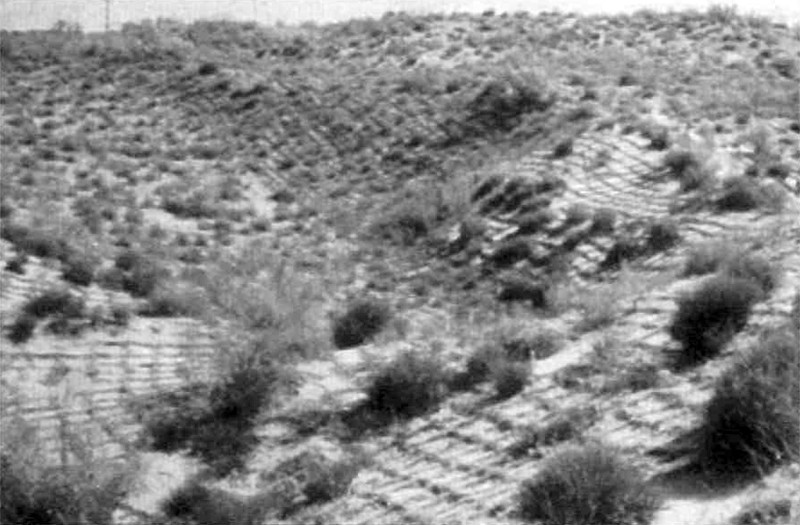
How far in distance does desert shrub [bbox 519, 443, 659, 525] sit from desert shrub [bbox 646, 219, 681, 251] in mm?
10216

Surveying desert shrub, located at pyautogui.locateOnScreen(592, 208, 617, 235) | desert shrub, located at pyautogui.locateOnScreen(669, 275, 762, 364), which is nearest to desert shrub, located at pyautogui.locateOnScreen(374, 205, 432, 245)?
desert shrub, located at pyautogui.locateOnScreen(592, 208, 617, 235)

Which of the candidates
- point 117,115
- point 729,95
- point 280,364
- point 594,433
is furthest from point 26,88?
point 594,433

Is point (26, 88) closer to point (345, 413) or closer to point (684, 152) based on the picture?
point (684, 152)

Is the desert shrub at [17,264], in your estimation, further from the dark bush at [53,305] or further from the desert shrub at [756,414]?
the desert shrub at [756,414]

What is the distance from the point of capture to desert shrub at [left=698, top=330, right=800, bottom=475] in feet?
34.4

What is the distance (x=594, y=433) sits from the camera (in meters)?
12.2

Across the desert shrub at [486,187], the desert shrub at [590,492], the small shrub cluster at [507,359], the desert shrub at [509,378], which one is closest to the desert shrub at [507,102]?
the desert shrub at [486,187]

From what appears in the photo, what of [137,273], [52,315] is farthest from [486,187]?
[52,315]

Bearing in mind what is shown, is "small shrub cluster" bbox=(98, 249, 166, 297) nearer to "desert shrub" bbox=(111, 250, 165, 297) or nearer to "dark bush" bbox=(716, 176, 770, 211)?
"desert shrub" bbox=(111, 250, 165, 297)

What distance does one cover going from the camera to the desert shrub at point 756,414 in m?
10.5

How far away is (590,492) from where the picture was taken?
32.9 ft

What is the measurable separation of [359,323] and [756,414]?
8673mm

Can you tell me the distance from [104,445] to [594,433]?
4.65m

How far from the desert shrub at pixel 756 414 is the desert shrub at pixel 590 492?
32.6 inches
